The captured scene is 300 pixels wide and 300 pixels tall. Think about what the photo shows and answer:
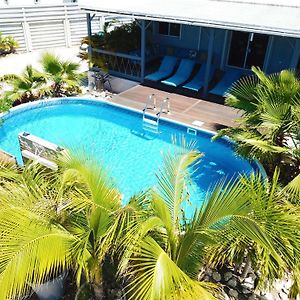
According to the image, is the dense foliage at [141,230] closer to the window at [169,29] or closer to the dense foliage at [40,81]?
the dense foliage at [40,81]

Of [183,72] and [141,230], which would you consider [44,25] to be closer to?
[183,72]

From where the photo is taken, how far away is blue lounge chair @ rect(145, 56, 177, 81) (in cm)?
1506

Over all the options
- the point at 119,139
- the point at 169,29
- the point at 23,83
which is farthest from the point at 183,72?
the point at 23,83

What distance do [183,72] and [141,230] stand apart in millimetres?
12392

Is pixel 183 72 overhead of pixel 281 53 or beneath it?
beneath

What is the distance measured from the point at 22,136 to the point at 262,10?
12.0 meters

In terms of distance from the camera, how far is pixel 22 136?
8047mm

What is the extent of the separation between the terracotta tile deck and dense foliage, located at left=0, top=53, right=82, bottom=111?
2.19m

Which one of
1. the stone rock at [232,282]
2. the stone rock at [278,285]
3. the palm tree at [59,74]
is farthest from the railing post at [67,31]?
the stone rock at [278,285]

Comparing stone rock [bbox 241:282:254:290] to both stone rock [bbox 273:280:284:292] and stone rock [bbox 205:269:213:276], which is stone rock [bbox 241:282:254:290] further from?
stone rock [bbox 205:269:213:276]

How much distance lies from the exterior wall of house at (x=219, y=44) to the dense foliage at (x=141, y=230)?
31.2 ft

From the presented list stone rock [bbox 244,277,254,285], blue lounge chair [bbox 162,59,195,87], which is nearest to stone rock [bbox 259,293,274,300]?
stone rock [bbox 244,277,254,285]

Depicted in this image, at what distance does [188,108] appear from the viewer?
12.8 metres

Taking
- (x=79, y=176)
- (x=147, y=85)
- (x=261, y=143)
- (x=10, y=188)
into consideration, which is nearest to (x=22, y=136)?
(x=10, y=188)
